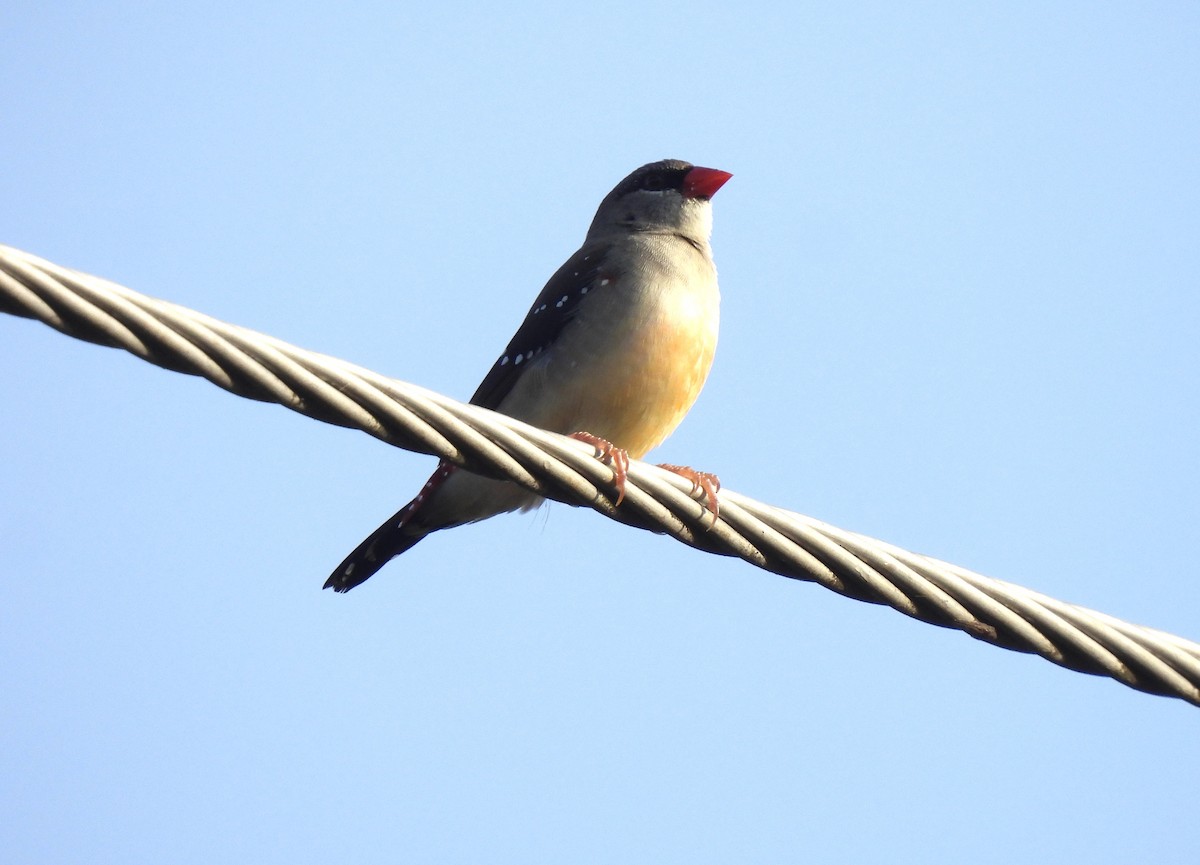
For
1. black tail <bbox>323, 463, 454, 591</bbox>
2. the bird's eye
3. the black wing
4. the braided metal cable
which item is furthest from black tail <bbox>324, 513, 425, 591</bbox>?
the braided metal cable

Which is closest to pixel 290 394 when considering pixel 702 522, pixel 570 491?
pixel 570 491

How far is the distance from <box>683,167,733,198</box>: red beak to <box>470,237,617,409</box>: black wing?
2.83 feet

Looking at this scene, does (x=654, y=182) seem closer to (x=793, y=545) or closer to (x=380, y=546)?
(x=380, y=546)

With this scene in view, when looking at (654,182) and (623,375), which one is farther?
(654,182)

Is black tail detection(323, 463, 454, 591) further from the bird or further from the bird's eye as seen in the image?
the bird's eye

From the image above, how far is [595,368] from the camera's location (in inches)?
202

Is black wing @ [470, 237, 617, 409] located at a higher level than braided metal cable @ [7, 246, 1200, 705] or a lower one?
higher

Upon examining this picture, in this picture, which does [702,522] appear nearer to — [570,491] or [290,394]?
[570,491]

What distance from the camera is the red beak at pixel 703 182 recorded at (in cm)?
648

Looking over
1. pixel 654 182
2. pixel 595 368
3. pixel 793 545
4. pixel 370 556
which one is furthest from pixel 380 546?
pixel 793 545

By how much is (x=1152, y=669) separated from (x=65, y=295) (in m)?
2.33

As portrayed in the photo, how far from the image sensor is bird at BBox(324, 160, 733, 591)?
5.16 m

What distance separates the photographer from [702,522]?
3.02 metres

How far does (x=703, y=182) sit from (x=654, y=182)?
0.24m
